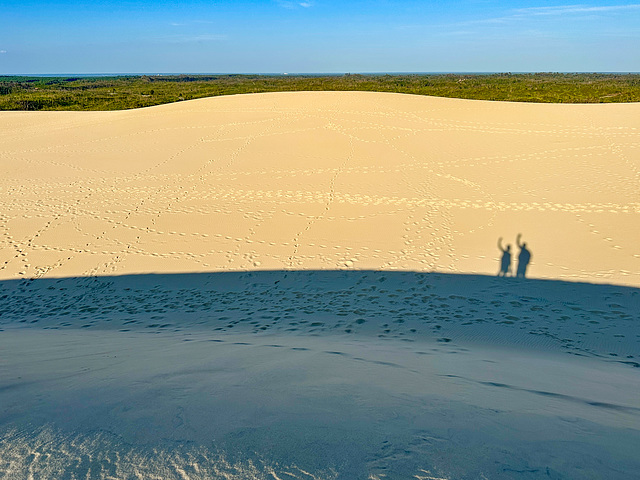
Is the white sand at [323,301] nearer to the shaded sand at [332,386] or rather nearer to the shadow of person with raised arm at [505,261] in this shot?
the shaded sand at [332,386]

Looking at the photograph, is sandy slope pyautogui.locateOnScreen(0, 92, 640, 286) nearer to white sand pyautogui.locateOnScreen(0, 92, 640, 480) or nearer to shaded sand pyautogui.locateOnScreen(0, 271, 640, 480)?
white sand pyautogui.locateOnScreen(0, 92, 640, 480)

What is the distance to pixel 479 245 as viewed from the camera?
766cm

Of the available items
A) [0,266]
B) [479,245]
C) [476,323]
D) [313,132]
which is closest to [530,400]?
[476,323]

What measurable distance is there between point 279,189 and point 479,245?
16.0 feet

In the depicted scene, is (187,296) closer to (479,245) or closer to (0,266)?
(0,266)

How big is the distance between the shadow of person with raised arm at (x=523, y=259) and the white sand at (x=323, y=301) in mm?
149

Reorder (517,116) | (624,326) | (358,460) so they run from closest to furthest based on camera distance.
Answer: (358,460)
(624,326)
(517,116)

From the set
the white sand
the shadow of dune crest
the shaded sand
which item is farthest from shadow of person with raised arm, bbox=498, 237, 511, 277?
the shaded sand

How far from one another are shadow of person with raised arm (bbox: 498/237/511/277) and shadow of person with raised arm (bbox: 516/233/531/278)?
0.15 metres

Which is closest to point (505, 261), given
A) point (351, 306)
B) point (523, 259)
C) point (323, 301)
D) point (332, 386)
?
point (523, 259)

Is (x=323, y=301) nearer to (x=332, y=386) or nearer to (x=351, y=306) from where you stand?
(x=351, y=306)

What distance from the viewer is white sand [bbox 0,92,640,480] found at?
5.48 feet

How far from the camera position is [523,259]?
7.12 metres

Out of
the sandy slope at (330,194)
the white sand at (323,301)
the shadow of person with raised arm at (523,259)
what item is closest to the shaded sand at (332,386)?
the white sand at (323,301)
